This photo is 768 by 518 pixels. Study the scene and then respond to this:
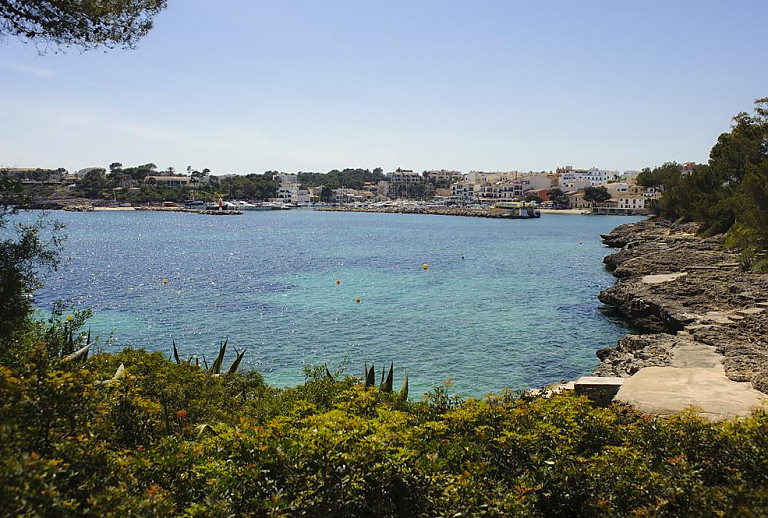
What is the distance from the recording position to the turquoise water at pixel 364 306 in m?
22.1

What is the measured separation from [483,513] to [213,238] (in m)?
80.3

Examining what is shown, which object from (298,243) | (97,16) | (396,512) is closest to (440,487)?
(396,512)

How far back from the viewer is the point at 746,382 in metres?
14.1

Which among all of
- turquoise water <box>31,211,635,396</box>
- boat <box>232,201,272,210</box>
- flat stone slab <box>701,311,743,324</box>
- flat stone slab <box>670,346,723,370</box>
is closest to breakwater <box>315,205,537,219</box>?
boat <box>232,201,272,210</box>

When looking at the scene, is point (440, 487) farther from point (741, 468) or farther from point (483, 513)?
point (741, 468)

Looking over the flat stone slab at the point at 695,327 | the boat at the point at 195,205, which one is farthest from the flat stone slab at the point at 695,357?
the boat at the point at 195,205

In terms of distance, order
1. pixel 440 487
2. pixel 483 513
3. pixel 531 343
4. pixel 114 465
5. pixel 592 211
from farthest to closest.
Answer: pixel 592 211 < pixel 531 343 < pixel 440 487 < pixel 483 513 < pixel 114 465

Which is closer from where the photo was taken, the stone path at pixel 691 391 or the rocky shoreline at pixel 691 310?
the stone path at pixel 691 391

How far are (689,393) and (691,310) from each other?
12595 millimetres

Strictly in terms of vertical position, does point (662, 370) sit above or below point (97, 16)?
below

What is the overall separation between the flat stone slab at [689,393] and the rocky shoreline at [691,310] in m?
0.52

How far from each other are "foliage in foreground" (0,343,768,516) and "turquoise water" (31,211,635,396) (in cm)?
935

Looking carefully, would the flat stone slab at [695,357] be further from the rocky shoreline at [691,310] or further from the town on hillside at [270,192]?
the town on hillside at [270,192]

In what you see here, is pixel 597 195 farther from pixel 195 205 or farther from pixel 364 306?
pixel 364 306
